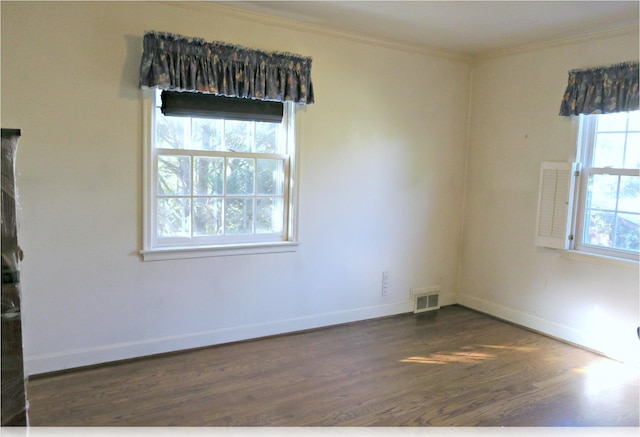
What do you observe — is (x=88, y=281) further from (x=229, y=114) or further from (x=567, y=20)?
(x=567, y=20)

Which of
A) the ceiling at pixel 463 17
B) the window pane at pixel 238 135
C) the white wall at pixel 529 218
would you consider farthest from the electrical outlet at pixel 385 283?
the ceiling at pixel 463 17

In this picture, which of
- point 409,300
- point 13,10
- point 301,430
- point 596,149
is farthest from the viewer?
point 409,300

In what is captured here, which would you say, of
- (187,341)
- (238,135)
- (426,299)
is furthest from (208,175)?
(426,299)

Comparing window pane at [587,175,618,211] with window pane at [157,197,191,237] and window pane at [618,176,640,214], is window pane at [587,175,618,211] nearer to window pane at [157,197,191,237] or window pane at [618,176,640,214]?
window pane at [618,176,640,214]

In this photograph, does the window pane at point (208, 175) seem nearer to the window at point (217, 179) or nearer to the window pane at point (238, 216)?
the window at point (217, 179)

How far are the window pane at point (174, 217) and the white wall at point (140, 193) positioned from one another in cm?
19

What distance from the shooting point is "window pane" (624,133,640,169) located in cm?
362

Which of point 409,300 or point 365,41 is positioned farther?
point 409,300

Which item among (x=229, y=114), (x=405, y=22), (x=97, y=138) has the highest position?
→ (x=405, y=22)

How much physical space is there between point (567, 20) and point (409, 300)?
2657mm

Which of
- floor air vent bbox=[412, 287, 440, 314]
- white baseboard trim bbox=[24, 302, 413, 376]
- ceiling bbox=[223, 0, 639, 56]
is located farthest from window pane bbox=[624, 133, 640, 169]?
white baseboard trim bbox=[24, 302, 413, 376]

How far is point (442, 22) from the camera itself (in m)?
3.73

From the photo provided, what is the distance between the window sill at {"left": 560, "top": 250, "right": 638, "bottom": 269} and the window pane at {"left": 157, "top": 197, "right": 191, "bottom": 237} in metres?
3.03

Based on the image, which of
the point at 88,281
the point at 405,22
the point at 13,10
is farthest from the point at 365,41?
the point at 88,281
